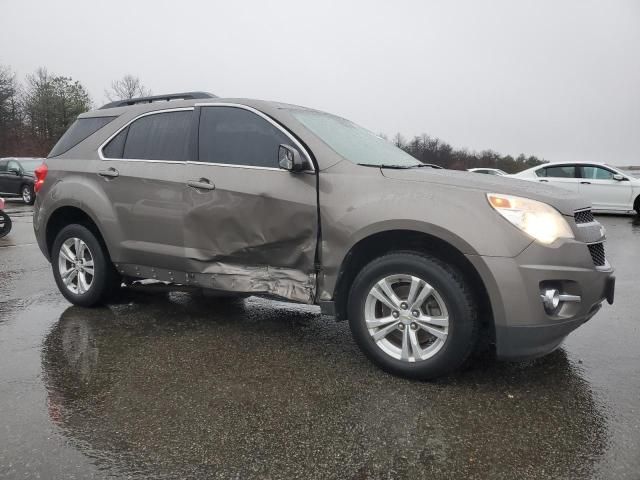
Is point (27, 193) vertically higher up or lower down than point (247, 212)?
lower down

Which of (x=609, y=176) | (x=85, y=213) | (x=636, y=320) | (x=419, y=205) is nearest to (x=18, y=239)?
(x=85, y=213)

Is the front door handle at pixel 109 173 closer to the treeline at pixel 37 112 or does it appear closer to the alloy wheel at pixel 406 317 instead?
the alloy wheel at pixel 406 317

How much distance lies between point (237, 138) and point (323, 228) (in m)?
1.09

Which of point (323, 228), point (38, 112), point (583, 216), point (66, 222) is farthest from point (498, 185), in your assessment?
point (38, 112)

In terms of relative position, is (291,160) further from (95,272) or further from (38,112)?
(38,112)

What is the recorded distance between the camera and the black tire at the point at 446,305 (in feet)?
9.91

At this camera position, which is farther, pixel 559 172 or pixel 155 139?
pixel 559 172

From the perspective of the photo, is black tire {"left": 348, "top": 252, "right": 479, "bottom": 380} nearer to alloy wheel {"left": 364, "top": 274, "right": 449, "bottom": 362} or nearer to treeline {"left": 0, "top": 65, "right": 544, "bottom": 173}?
alloy wheel {"left": 364, "top": 274, "right": 449, "bottom": 362}

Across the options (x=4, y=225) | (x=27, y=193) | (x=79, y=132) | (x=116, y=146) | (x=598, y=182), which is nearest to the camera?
(x=116, y=146)

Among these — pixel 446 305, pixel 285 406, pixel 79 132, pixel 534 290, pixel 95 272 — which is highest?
pixel 79 132

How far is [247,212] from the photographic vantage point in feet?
12.3

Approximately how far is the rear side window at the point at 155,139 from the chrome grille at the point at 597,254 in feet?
9.77

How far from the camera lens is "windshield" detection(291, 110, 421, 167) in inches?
149

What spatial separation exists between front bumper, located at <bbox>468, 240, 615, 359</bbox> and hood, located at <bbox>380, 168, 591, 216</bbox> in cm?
28
